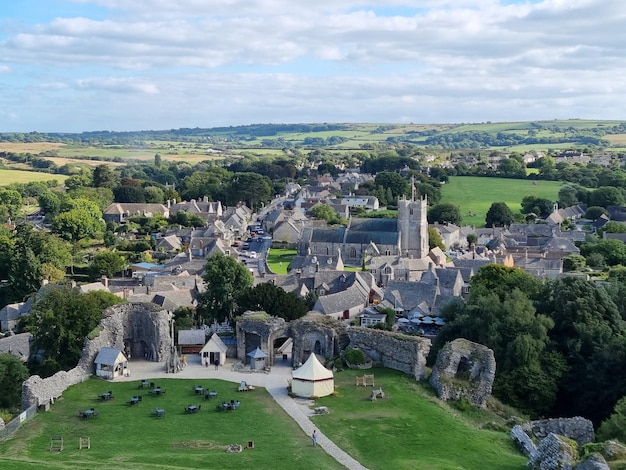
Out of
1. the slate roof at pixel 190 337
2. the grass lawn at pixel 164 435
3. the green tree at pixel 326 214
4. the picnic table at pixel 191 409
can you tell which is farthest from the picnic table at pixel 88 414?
the green tree at pixel 326 214

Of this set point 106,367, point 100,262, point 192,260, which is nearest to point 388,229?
point 192,260

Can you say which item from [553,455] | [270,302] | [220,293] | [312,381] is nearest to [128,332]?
[270,302]

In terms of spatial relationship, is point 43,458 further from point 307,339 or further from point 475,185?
point 475,185

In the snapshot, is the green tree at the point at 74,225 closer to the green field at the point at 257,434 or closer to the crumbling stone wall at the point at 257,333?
the crumbling stone wall at the point at 257,333

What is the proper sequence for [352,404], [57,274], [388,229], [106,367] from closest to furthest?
[352,404] < [106,367] < [57,274] < [388,229]

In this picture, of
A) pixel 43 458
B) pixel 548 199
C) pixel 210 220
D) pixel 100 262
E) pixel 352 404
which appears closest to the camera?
pixel 43 458

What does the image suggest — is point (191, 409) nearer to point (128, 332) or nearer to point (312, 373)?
point (312, 373)

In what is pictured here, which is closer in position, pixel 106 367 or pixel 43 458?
pixel 43 458
